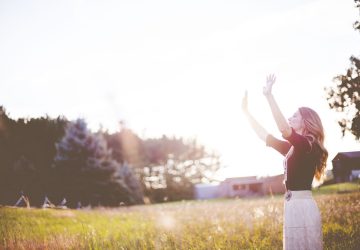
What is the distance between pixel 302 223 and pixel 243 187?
59444 millimetres

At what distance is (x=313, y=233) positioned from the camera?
3314 mm

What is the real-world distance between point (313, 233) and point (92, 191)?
1231 inches

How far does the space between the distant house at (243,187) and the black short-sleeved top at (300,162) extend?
4972cm

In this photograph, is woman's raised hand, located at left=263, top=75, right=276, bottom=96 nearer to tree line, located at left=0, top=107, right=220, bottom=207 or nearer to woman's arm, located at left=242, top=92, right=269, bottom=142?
woman's arm, located at left=242, top=92, right=269, bottom=142

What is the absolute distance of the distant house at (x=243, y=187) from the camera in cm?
5609

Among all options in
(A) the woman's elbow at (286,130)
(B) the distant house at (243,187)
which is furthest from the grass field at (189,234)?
(B) the distant house at (243,187)

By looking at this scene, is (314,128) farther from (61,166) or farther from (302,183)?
(61,166)

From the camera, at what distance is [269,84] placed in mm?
3334

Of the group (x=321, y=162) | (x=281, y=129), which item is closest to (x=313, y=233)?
(x=321, y=162)

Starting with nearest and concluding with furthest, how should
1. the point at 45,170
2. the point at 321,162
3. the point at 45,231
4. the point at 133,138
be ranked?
the point at 321,162
the point at 45,231
the point at 45,170
the point at 133,138

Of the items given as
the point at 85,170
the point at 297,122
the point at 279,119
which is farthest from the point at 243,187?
the point at 279,119

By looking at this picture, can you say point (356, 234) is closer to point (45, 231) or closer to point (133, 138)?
point (45, 231)

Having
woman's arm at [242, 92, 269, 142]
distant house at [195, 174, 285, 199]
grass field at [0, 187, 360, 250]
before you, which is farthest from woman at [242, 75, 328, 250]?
distant house at [195, 174, 285, 199]

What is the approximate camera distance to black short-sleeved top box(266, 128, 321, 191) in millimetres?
3209
